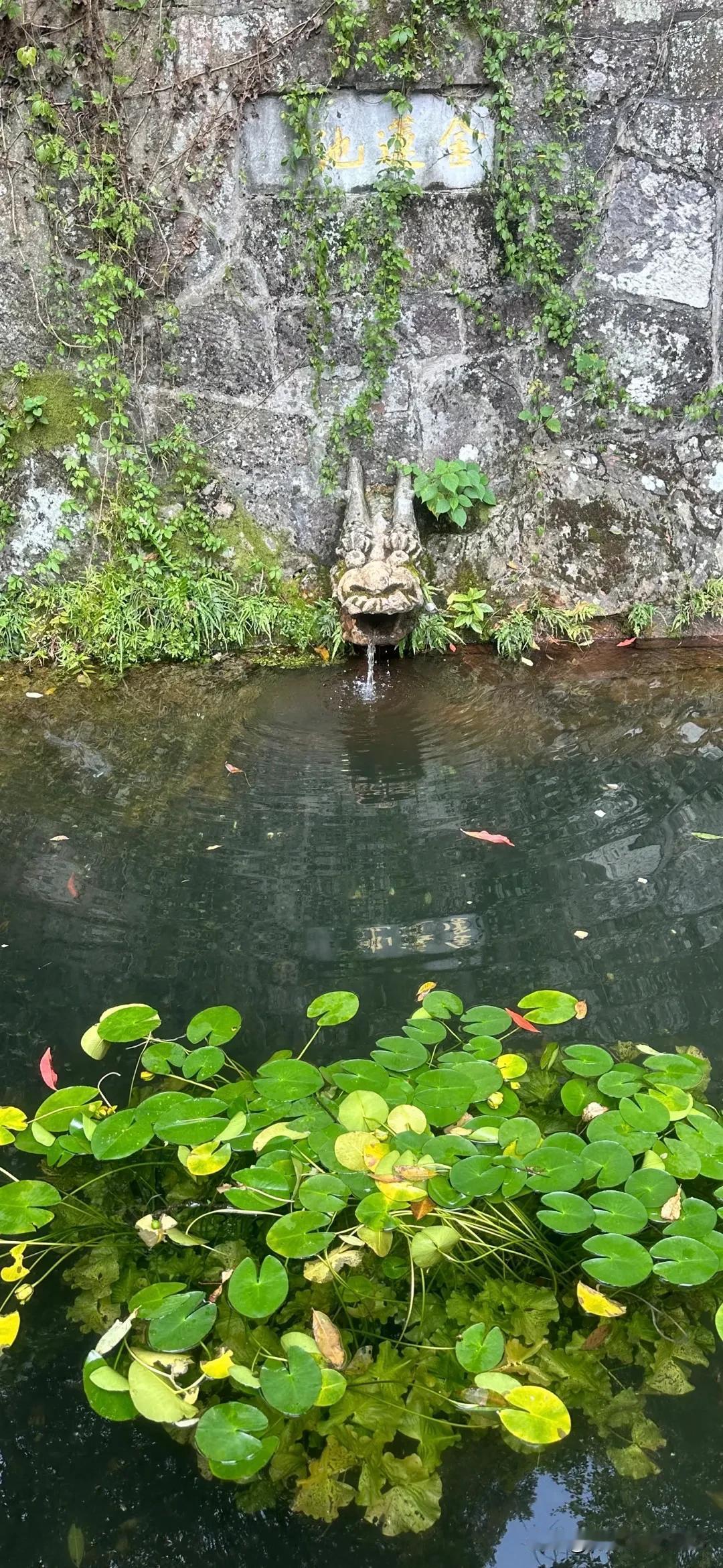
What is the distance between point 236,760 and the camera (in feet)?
12.2

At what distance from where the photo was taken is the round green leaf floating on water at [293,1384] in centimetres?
149

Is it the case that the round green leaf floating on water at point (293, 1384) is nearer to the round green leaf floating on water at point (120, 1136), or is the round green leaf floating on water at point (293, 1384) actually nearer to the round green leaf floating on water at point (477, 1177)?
the round green leaf floating on water at point (477, 1177)

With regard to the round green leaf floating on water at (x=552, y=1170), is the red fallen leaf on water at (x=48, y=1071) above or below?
below

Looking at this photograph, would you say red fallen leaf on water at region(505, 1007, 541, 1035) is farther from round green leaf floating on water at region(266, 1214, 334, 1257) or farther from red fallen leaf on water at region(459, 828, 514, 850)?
red fallen leaf on water at region(459, 828, 514, 850)

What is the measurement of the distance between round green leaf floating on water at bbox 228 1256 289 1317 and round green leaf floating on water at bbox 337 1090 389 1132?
31 centimetres

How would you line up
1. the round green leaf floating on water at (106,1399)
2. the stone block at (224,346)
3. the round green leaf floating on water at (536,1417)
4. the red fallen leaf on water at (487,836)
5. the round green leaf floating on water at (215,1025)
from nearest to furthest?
the round green leaf floating on water at (536,1417) < the round green leaf floating on water at (106,1399) < the round green leaf floating on water at (215,1025) < the red fallen leaf on water at (487,836) < the stone block at (224,346)

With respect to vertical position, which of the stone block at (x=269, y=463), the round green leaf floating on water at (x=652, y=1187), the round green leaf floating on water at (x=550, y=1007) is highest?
the stone block at (x=269, y=463)

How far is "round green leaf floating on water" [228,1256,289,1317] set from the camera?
1.61m

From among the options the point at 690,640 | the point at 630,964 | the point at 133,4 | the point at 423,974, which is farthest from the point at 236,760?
the point at 133,4

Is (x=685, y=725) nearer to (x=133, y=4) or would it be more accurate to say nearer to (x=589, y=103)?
(x=589, y=103)

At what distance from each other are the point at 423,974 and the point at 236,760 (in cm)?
147

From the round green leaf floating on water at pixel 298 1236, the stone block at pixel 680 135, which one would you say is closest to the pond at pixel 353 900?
the round green leaf floating on water at pixel 298 1236

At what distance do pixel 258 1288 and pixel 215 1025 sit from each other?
2.21ft

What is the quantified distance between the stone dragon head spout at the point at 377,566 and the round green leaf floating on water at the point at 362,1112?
276 cm
